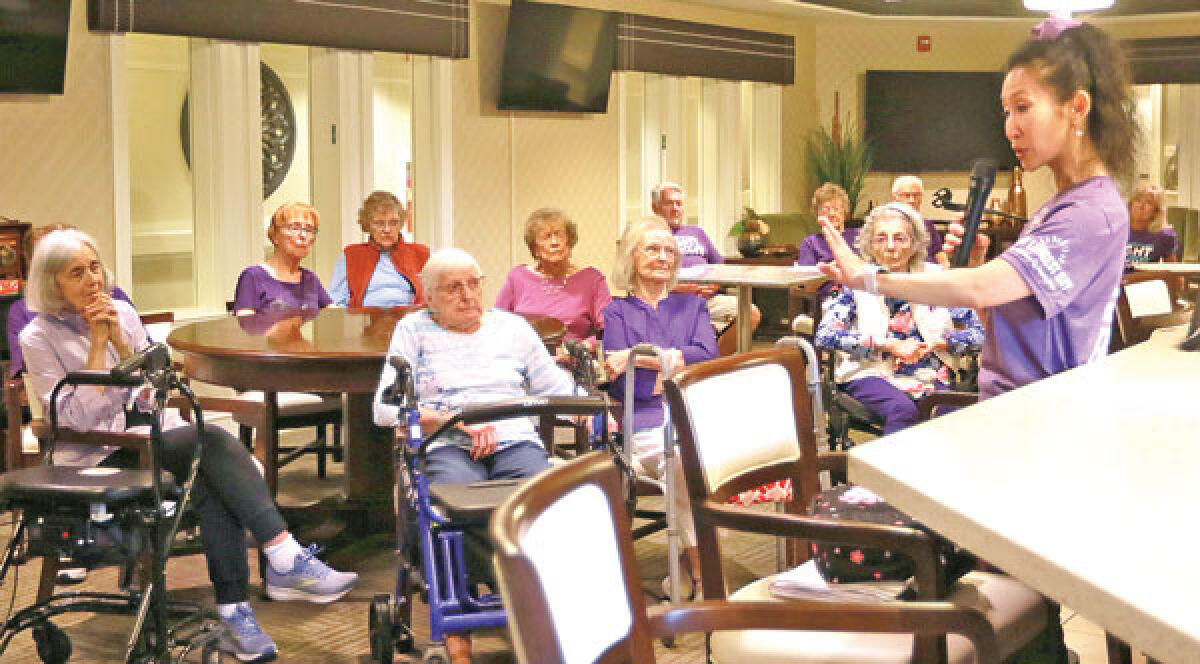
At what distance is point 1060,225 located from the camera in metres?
2.47

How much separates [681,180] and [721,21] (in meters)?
1.37

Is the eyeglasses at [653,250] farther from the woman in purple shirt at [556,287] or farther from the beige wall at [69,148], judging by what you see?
the beige wall at [69,148]

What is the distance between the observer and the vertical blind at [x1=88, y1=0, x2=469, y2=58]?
21.4ft

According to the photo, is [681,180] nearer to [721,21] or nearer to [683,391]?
[721,21]

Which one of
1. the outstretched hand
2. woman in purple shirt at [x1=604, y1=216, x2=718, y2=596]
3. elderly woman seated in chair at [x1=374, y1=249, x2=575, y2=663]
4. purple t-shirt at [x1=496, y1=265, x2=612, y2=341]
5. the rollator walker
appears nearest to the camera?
the outstretched hand

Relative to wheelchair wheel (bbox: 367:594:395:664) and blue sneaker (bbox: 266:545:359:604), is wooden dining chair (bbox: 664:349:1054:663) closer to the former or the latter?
wheelchair wheel (bbox: 367:594:395:664)

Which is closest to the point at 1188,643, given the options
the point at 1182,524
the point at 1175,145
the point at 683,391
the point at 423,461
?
the point at 1182,524

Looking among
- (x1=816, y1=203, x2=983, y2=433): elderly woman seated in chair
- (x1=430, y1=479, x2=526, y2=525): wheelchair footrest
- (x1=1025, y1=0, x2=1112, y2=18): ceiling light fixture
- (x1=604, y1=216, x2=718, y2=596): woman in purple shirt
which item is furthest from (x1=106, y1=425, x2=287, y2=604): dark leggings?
(x1=1025, y1=0, x2=1112, y2=18): ceiling light fixture

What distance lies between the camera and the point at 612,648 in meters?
1.51

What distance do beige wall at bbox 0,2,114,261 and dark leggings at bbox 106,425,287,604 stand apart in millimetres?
2634

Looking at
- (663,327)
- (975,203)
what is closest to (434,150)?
(663,327)

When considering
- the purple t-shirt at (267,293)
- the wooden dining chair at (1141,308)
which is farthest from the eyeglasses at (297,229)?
the wooden dining chair at (1141,308)

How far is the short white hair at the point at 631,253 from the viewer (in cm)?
488

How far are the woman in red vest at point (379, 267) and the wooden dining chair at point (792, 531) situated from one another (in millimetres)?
3956
